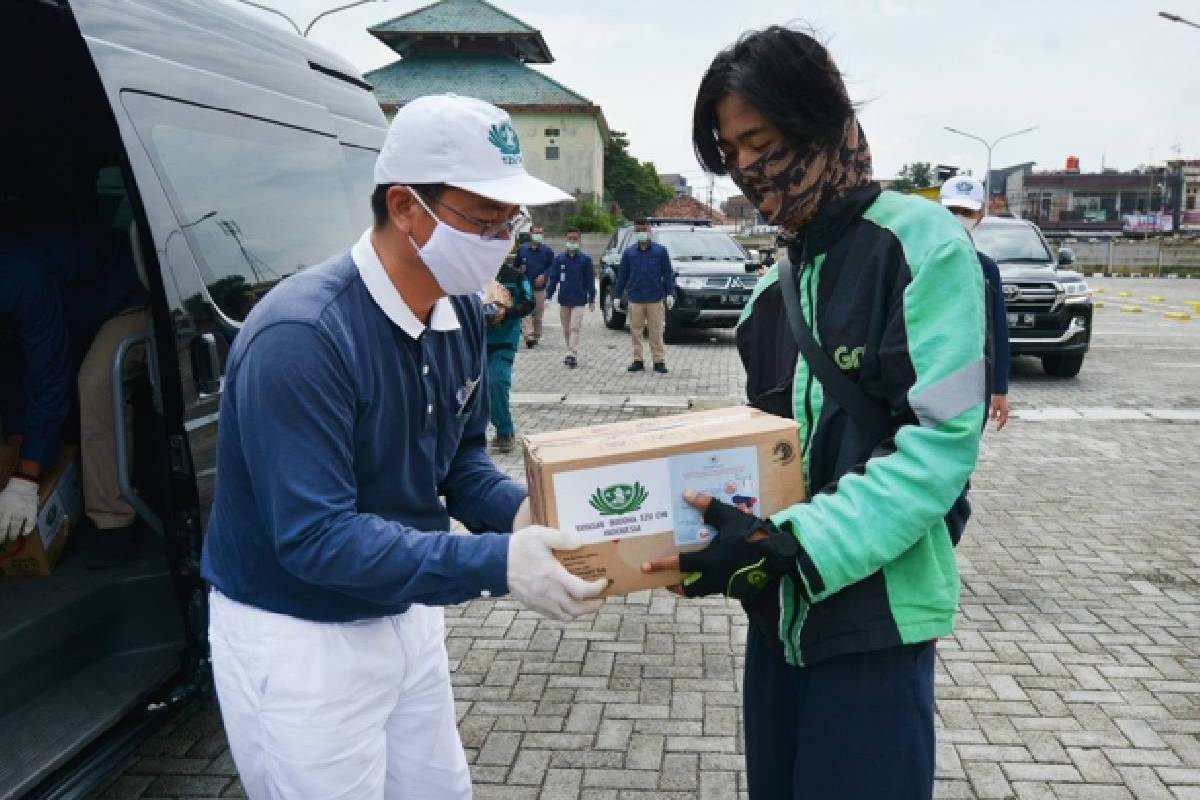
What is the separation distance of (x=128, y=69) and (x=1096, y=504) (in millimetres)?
6419

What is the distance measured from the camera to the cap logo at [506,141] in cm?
181

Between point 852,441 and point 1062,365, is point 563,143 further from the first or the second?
point 852,441

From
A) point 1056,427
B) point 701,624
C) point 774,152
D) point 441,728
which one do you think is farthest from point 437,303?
point 1056,427

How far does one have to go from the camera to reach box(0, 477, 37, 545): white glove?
337cm

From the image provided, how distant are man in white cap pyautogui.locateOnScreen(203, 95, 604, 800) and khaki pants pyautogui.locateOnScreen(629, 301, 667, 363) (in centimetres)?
1052

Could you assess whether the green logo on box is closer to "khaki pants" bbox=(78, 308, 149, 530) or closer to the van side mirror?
the van side mirror

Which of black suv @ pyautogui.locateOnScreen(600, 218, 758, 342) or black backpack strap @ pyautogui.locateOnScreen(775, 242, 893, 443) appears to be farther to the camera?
black suv @ pyautogui.locateOnScreen(600, 218, 758, 342)

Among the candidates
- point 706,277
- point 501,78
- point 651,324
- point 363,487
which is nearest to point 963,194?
point 363,487

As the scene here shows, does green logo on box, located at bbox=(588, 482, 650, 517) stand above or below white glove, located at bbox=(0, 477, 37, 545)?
above

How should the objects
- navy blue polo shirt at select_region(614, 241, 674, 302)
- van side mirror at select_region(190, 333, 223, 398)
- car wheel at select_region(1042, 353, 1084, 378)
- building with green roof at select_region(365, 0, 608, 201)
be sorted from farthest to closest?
1. building with green roof at select_region(365, 0, 608, 201)
2. navy blue polo shirt at select_region(614, 241, 674, 302)
3. car wheel at select_region(1042, 353, 1084, 378)
4. van side mirror at select_region(190, 333, 223, 398)

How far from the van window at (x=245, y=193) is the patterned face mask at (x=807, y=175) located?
6.46ft

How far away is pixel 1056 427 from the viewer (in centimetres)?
924

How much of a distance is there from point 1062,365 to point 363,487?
39.9 feet

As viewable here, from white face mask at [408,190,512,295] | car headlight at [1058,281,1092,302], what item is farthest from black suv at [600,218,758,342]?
white face mask at [408,190,512,295]
